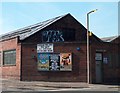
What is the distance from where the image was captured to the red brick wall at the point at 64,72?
3291 cm

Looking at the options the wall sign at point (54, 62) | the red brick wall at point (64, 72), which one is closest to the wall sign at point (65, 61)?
the red brick wall at point (64, 72)

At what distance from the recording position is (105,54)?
34438mm

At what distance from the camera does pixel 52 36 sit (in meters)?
37.2

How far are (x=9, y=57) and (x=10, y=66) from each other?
4.56 feet

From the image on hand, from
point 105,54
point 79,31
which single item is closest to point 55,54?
point 105,54

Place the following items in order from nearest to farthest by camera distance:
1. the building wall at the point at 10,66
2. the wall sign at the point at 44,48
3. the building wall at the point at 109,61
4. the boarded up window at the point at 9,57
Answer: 1. the wall sign at the point at 44,48
2. the building wall at the point at 109,61
3. the building wall at the point at 10,66
4. the boarded up window at the point at 9,57

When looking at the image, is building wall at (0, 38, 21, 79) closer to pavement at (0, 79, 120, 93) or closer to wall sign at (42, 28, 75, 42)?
wall sign at (42, 28, 75, 42)

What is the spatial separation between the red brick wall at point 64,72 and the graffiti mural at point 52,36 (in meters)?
3.96

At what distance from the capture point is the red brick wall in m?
32.9

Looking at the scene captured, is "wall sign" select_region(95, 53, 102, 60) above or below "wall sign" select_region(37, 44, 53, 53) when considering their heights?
below

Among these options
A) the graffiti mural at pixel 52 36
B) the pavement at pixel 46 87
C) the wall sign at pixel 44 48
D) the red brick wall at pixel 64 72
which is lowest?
the pavement at pixel 46 87

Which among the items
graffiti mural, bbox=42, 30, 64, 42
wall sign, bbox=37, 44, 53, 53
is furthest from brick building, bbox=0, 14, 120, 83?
graffiti mural, bbox=42, 30, 64, 42

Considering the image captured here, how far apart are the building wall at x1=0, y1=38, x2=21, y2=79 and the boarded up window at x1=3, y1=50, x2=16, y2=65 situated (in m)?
0.41

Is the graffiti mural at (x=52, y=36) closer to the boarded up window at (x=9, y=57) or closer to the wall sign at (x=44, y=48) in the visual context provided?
the wall sign at (x=44, y=48)
